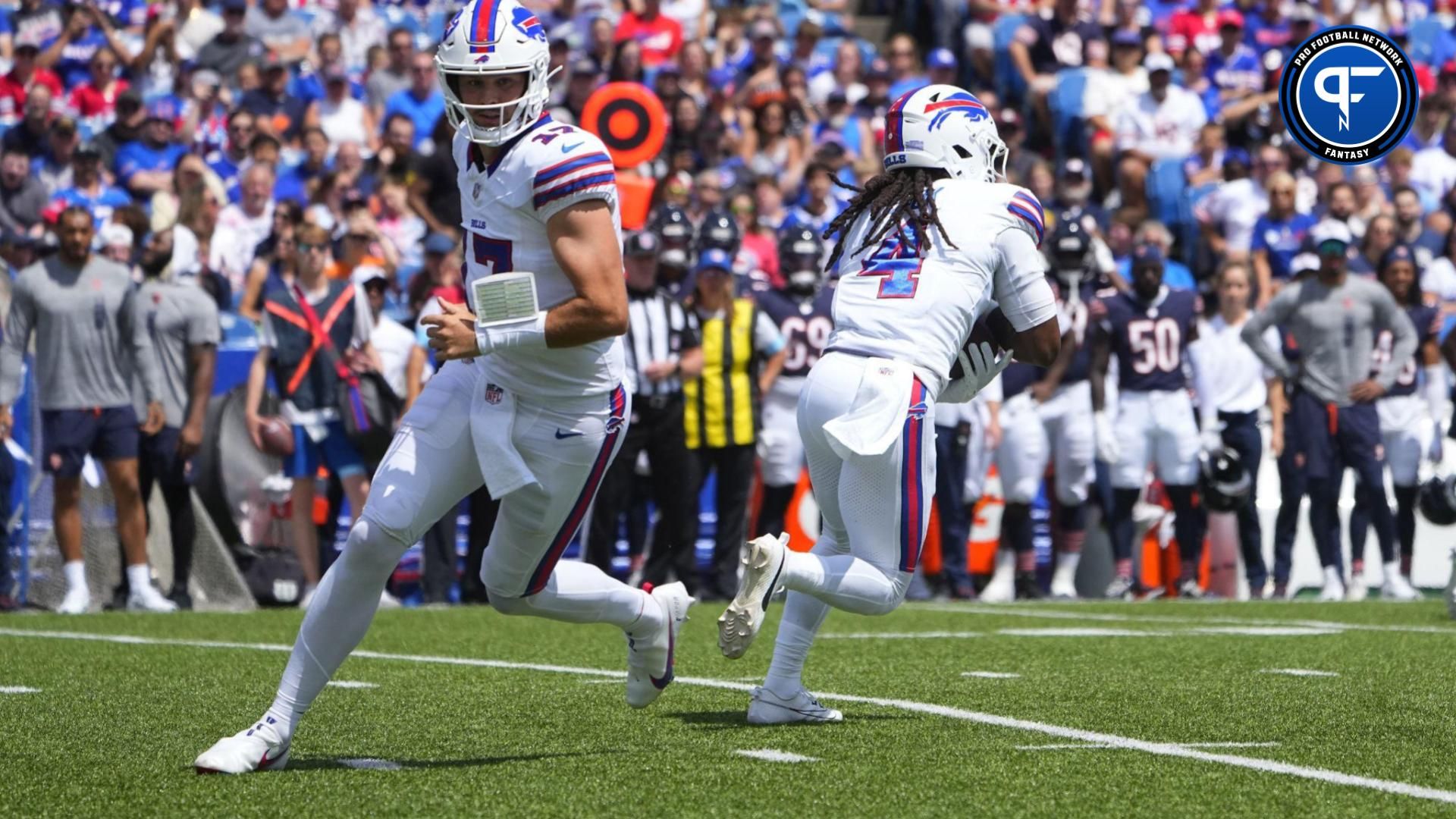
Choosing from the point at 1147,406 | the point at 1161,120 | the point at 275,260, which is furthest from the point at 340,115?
the point at 1147,406

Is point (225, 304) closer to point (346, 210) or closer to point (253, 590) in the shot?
point (346, 210)

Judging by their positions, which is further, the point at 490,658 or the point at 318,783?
the point at 490,658

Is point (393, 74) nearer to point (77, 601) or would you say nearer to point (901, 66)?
point (901, 66)

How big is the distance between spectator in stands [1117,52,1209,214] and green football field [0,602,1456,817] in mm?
7127

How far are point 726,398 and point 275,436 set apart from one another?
2.24 m

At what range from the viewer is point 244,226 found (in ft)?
40.3

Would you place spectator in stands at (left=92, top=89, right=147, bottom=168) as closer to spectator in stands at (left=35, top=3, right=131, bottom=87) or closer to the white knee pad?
spectator in stands at (left=35, top=3, right=131, bottom=87)

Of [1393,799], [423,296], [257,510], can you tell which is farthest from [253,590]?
[1393,799]

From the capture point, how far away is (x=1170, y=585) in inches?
463

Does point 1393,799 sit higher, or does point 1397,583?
point 1393,799

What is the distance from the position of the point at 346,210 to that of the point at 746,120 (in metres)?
3.69

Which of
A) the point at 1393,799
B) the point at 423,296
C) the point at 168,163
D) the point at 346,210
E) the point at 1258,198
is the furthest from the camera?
the point at 1258,198

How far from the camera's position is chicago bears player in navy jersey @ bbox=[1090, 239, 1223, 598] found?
37.4 ft

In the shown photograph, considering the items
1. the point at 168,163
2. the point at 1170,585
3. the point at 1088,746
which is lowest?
the point at 1170,585
